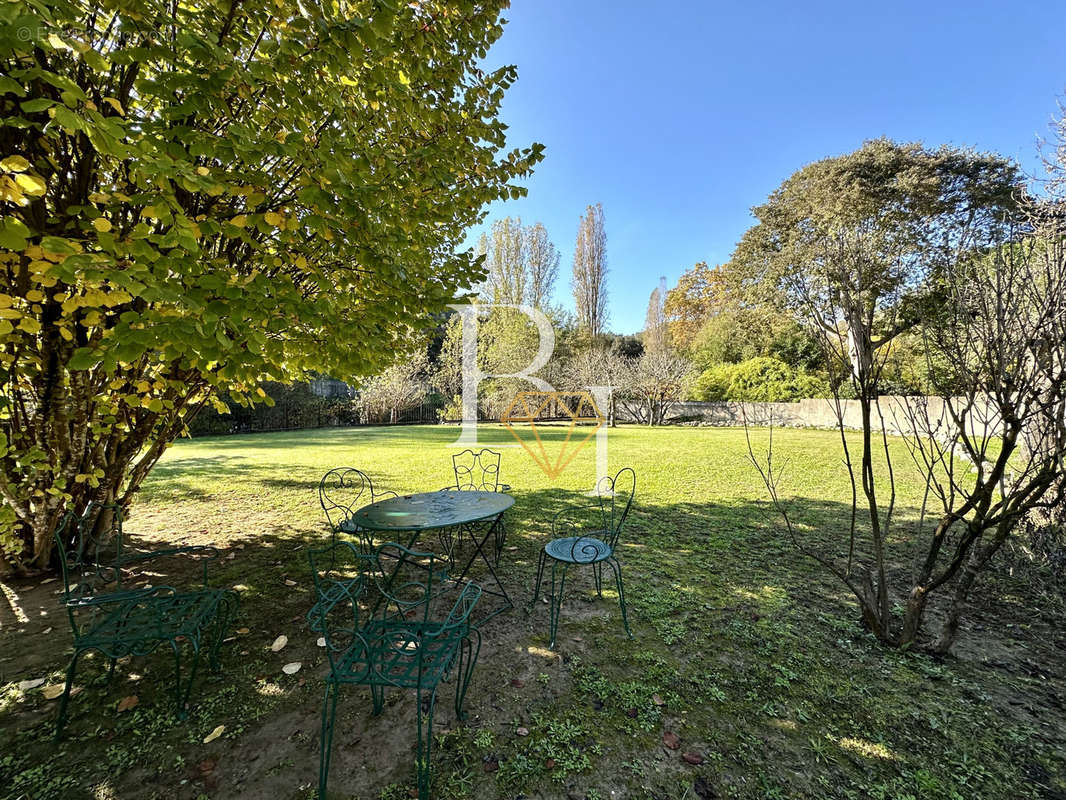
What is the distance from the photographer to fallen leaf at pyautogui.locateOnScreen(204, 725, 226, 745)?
1712mm

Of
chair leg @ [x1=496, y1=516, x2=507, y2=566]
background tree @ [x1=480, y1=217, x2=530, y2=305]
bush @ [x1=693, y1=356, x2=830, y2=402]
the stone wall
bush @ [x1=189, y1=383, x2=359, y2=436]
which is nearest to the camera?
chair leg @ [x1=496, y1=516, x2=507, y2=566]

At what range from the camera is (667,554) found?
12.5ft

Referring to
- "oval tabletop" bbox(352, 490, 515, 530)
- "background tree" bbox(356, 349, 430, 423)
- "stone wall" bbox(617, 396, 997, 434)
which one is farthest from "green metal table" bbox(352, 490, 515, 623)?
"stone wall" bbox(617, 396, 997, 434)

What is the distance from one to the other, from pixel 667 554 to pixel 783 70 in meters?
13.0

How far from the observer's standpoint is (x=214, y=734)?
174cm

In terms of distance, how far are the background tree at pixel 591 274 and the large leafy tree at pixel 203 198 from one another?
22.6 metres

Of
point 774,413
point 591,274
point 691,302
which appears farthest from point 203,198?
point 691,302

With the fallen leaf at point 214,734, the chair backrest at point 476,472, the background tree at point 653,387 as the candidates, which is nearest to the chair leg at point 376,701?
the fallen leaf at point 214,734

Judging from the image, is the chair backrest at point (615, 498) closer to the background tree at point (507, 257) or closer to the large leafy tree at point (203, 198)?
the large leafy tree at point (203, 198)

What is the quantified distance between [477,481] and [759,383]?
56.8 feet

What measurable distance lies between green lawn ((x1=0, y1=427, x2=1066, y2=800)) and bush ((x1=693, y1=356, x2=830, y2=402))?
17.4 meters

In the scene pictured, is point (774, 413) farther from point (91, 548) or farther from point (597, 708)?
point (91, 548)

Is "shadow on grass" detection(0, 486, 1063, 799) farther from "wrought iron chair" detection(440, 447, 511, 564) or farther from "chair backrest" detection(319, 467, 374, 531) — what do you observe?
"chair backrest" detection(319, 467, 374, 531)

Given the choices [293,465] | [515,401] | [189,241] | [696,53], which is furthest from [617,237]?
[189,241]
